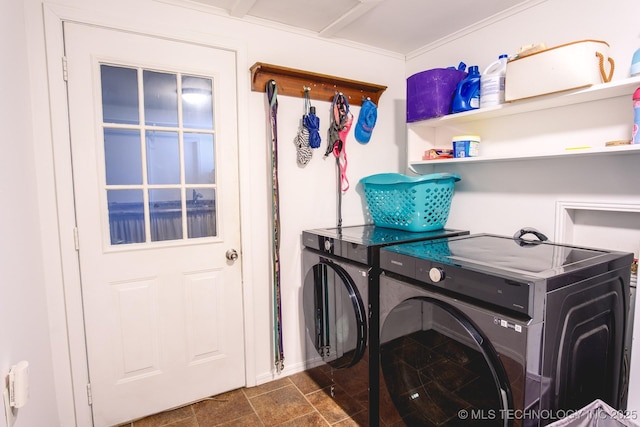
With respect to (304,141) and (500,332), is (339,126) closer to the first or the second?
(304,141)

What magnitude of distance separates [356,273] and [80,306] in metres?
1.39

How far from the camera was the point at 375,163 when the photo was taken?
8.49 feet

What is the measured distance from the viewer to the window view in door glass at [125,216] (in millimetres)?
1833

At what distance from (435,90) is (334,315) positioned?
4.68ft

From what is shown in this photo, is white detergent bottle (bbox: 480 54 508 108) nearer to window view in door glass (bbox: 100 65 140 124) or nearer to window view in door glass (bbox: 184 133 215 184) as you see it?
window view in door glass (bbox: 184 133 215 184)

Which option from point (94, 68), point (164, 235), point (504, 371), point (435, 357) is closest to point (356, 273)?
point (435, 357)

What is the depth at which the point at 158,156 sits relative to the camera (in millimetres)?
1907

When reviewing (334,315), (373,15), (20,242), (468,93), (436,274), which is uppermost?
(373,15)

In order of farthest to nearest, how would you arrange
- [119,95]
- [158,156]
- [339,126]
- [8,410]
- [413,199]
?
Answer: [339,126], [413,199], [158,156], [119,95], [8,410]

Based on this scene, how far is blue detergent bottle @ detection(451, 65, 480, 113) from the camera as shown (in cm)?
195

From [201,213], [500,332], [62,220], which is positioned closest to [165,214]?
[201,213]

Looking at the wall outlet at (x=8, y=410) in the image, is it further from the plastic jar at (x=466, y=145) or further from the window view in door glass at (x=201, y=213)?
the plastic jar at (x=466, y=145)

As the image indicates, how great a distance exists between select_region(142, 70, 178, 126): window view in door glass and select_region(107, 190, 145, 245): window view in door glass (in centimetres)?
40

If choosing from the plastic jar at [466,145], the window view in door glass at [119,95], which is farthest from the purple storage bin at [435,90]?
the window view in door glass at [119,95]
